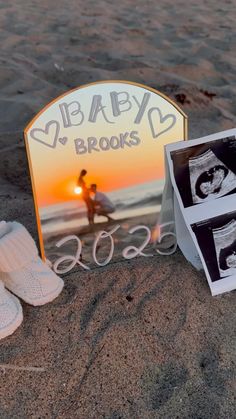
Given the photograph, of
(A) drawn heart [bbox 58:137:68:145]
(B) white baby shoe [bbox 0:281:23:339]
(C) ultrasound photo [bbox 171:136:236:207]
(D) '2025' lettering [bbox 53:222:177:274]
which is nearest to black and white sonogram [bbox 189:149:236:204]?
(C) ultrasound photo [bbox 171:136:236:207]

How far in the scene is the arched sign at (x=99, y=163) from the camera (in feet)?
4.02

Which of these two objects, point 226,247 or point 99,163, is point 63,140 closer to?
point 99,163

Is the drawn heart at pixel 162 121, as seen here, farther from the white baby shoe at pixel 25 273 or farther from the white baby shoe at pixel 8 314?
the white baby shoe at pixel 8 314

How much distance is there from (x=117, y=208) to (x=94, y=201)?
0.21 feet

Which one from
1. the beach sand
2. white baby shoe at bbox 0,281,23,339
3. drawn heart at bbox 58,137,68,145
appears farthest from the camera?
drawn heart at bbox 58,137,68,145

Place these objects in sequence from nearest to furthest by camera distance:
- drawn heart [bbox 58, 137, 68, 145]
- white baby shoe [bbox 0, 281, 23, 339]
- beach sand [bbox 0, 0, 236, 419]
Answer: beach sand [bbox 0, 0, 236, 419]
white baby shoe [bbox 0, 281, 23, 339]
drawn heart [bbox 58, 137, 68, 145]

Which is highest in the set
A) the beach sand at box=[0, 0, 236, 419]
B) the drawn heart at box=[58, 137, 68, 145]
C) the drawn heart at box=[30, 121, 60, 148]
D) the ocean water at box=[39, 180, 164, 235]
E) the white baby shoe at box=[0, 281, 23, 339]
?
the drawn heart at box=[30, 121, 60, 148]

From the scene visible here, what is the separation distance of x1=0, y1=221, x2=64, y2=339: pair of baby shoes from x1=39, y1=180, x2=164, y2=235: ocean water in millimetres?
70

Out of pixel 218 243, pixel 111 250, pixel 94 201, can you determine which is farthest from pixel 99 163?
pixel 218 243

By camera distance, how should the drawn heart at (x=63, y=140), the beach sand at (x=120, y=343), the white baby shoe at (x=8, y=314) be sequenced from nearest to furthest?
the beach sand at (x=120, y=343) < the white baby shoe at (x=8, y=314) < the drawn heart at (x=63, y=140)

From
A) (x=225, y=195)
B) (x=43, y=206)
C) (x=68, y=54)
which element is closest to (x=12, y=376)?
(x=43, y=206)

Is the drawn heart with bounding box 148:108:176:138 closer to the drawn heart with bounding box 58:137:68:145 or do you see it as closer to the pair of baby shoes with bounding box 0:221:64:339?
the drawn heart with bounding box 58:137:68:145

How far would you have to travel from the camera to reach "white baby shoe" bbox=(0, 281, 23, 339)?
3.71 ft

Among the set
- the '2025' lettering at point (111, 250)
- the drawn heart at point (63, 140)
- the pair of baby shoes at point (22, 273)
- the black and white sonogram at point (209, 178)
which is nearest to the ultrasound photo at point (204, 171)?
the black and white sonogram at point (209, 178)
